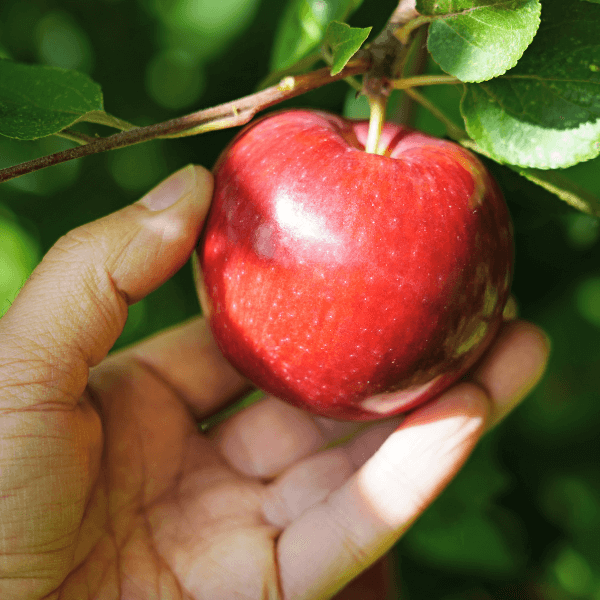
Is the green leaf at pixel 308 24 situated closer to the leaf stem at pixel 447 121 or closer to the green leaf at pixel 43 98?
the leaf stem at pixel 447 121

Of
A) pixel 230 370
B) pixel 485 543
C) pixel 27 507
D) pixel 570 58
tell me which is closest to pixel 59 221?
pixel 230 370

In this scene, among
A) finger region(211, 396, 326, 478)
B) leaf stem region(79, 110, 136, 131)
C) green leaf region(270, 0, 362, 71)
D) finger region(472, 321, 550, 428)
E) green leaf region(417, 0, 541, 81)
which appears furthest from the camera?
finger region(211, 396, 326, 478)

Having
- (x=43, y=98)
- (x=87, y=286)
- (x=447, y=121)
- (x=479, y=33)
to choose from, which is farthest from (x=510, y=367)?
(x=43, y=98)

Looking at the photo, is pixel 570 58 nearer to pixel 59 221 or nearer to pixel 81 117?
pixel 81 117

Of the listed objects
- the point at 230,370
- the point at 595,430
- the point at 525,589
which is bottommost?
the point at 525,589

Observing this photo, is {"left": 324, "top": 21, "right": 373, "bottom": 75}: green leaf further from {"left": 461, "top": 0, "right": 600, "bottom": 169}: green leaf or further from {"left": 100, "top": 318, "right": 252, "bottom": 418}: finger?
{"left": 100, "top": 318, "right": 252, "bottom": 418}: finger

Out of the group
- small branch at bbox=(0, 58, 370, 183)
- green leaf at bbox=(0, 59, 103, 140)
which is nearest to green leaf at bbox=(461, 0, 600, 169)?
small branch at bbox=(0, 58, 370, 183)
